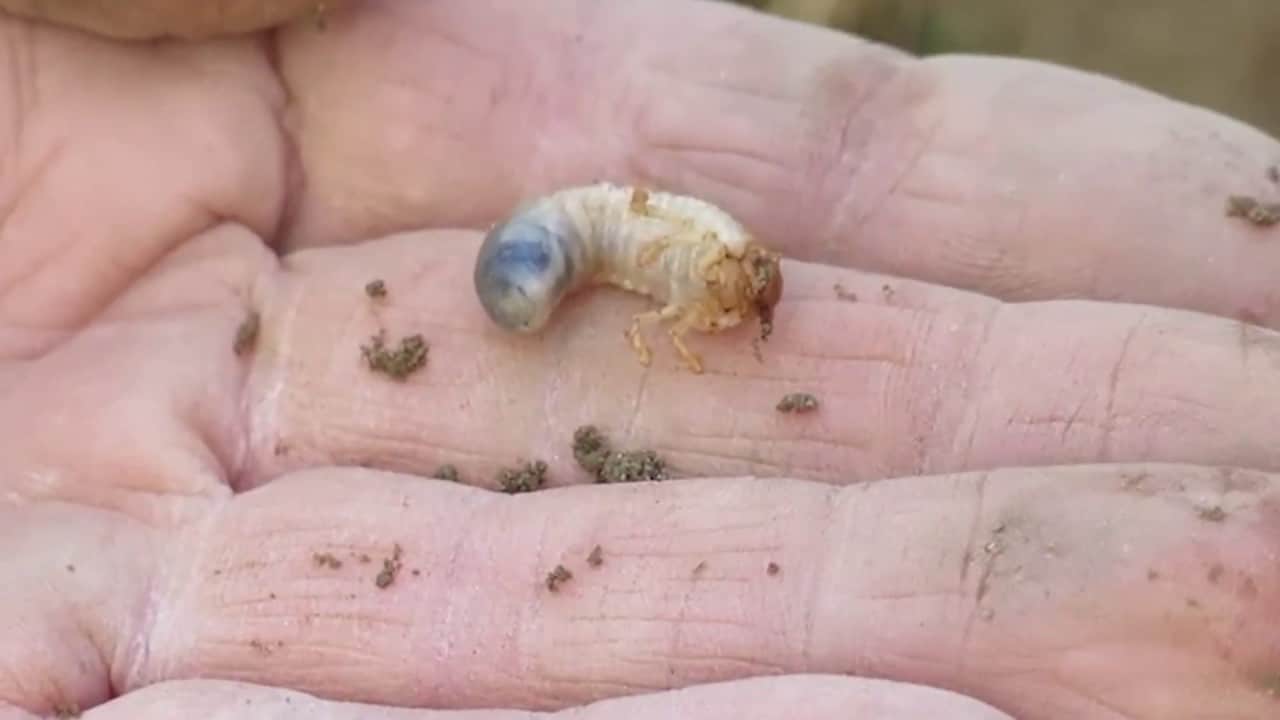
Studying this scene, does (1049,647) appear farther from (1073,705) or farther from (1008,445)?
(1008,445)

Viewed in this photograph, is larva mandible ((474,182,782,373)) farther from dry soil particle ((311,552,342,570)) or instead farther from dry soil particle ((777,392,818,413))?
dry soil particle ((311,552,342,570))

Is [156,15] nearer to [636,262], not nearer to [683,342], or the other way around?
[636,262]

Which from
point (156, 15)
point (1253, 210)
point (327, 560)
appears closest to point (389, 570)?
point (327, 560)

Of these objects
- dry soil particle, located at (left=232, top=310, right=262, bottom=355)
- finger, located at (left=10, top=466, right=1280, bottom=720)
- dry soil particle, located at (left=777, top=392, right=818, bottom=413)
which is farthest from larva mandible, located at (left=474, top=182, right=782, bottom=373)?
dry soil particle, located at (left=232, top=310, right=262, bottom=355)

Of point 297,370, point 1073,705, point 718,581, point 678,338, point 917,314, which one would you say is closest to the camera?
point 1073,705

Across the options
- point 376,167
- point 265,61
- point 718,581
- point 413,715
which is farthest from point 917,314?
point 265,61

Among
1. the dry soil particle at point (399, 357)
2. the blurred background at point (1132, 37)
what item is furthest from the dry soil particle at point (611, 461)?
the blurred background at point (1132, 37)
